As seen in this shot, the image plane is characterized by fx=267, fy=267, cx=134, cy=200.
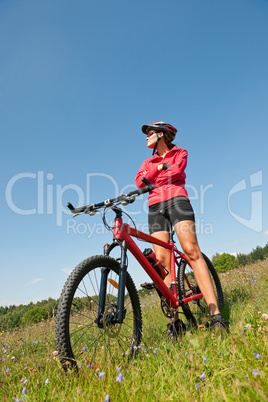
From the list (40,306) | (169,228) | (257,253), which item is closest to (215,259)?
(257,253)

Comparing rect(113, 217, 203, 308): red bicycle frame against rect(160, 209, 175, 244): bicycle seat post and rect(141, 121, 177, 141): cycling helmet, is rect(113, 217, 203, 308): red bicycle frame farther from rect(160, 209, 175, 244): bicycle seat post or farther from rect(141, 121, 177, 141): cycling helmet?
rect(141, 121, 177, 141): cycling helmet

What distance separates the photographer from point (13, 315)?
3184 centimetres

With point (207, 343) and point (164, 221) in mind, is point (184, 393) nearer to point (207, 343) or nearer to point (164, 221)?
point (207, 343)

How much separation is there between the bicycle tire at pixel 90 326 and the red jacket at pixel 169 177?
4.59 feet

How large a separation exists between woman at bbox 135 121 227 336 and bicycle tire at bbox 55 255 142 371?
73 cm

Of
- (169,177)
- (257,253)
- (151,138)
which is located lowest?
(257,253)

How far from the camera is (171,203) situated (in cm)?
376

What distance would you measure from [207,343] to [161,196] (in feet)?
6.41

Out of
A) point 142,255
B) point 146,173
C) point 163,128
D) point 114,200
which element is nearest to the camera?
point 114,200

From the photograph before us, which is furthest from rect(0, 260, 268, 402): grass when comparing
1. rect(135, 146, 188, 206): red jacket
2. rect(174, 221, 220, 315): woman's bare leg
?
rect(135, 146, 188, 206): red jacket

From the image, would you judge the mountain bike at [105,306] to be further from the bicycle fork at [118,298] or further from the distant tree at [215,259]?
the distant tree at [215,259]

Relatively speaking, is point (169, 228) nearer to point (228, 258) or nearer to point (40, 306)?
point (40, 306)

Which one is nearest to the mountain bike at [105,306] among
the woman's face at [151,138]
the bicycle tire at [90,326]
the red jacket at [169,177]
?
the bicycle tire at [90,326]

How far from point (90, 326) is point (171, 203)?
1914 millimetres
